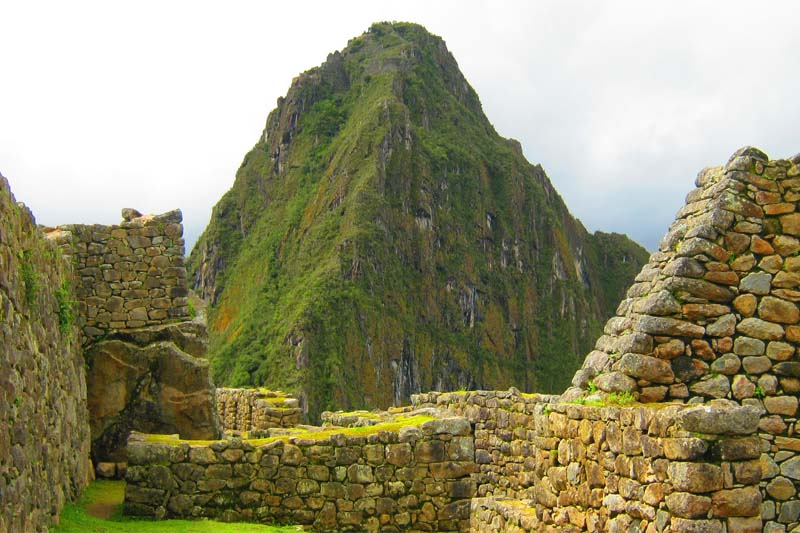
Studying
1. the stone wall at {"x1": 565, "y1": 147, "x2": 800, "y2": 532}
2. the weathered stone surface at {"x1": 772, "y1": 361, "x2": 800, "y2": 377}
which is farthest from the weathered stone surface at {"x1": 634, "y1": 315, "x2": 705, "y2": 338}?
the weathered stone surface at {"x1": 772, "y1": 361, "x2": 800, "y2": 377}

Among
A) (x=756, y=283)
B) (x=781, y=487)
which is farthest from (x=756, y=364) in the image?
(x=781, y=487)

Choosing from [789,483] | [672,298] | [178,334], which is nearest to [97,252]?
[178,334]

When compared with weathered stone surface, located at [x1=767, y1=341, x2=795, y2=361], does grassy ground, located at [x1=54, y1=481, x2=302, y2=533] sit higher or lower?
lower

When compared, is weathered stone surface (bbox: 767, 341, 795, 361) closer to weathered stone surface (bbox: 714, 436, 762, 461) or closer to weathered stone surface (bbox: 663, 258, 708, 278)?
weathered stone surface (bbox: 663, 258, 708, 278)

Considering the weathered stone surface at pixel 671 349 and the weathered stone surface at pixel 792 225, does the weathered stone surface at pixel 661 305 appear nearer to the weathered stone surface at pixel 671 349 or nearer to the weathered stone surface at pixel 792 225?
the weathered stone surface at pixel 671 349

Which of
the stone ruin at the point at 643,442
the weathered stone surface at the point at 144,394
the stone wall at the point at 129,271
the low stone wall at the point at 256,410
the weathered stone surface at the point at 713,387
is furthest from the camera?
the low stone wall at the point at 256,410

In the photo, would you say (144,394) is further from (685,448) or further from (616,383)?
(685,448)

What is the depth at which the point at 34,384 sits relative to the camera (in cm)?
843

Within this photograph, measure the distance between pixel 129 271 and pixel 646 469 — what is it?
999 centimetres

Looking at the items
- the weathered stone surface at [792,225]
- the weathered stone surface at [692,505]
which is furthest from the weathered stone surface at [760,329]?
the weathered stone surface at [692,505]

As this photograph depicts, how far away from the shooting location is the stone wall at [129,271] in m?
13.4

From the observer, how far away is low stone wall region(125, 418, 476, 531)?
9.75 metres

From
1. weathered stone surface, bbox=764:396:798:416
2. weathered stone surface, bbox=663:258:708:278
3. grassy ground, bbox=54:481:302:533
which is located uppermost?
weathered stone surface, bbox=663:258:708:278

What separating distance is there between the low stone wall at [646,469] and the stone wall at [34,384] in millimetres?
4357
